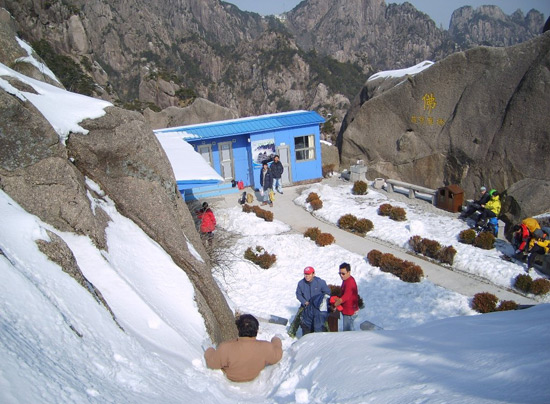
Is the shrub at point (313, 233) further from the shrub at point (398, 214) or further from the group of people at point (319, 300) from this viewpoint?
the group of people at point (319, 300)

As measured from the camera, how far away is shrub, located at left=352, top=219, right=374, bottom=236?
650 inches

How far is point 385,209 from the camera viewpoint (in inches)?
692

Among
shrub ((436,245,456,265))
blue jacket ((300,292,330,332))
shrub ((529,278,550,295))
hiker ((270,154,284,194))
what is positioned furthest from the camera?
hiker ((270,154,284,194))

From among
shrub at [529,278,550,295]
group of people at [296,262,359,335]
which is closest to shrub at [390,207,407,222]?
shrub at [529,278,550,295]

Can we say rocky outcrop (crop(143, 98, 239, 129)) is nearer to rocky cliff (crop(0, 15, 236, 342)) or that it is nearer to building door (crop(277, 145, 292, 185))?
building door (crop(277, 145, 292, 185))

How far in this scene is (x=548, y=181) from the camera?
15977 millimetres

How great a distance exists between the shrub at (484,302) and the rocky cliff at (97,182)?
5.99 m

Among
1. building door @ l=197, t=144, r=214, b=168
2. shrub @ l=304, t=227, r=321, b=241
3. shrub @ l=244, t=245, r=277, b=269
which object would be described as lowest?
shrub @ l=244, t=245, r=277, b=269

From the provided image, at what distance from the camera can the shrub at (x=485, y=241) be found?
14.2m

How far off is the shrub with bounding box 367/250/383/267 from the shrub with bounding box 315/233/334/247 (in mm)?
1808

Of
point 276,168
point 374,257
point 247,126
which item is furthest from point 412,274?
point 247,126

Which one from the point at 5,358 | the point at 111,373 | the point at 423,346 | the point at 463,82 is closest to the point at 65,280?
the point at 111,373

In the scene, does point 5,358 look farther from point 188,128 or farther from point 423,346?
point 188,128

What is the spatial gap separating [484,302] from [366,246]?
16.6ft
